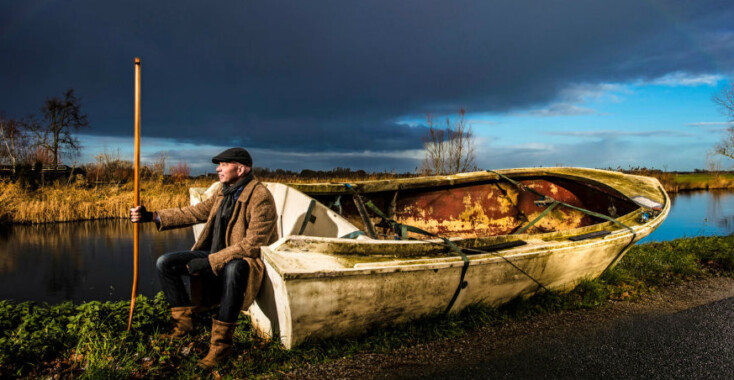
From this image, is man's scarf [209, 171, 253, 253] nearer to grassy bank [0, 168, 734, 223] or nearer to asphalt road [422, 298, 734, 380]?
asphalt road [422, 298, 734, 380]

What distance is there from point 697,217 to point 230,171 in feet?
67.7

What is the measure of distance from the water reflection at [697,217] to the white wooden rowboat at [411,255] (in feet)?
24.2

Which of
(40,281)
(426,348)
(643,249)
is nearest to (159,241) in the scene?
(40,281)

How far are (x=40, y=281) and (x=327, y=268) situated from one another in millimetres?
8358

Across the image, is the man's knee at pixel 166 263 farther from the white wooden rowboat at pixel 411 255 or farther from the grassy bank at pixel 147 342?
the white wooden rowboat at pixel 411 255

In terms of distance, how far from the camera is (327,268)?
2904mm

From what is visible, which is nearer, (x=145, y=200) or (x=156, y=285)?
(x=156, y=285)

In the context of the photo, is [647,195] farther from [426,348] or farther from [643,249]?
[426,348]

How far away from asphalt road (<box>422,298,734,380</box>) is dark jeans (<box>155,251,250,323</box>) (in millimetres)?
1437

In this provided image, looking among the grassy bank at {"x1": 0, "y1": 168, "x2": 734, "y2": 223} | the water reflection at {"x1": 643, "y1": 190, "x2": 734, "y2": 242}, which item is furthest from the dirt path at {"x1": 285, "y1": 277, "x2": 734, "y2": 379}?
the grassy bank at {"x1": 0, "y1": 168, "x2": 734, "y2": 223}

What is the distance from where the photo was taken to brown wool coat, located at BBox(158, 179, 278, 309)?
3.17 m

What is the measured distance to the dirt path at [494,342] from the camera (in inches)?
120

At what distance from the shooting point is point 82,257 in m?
10.3

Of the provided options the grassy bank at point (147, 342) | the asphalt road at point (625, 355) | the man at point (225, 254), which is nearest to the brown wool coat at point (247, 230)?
the man at point (225, 254)
